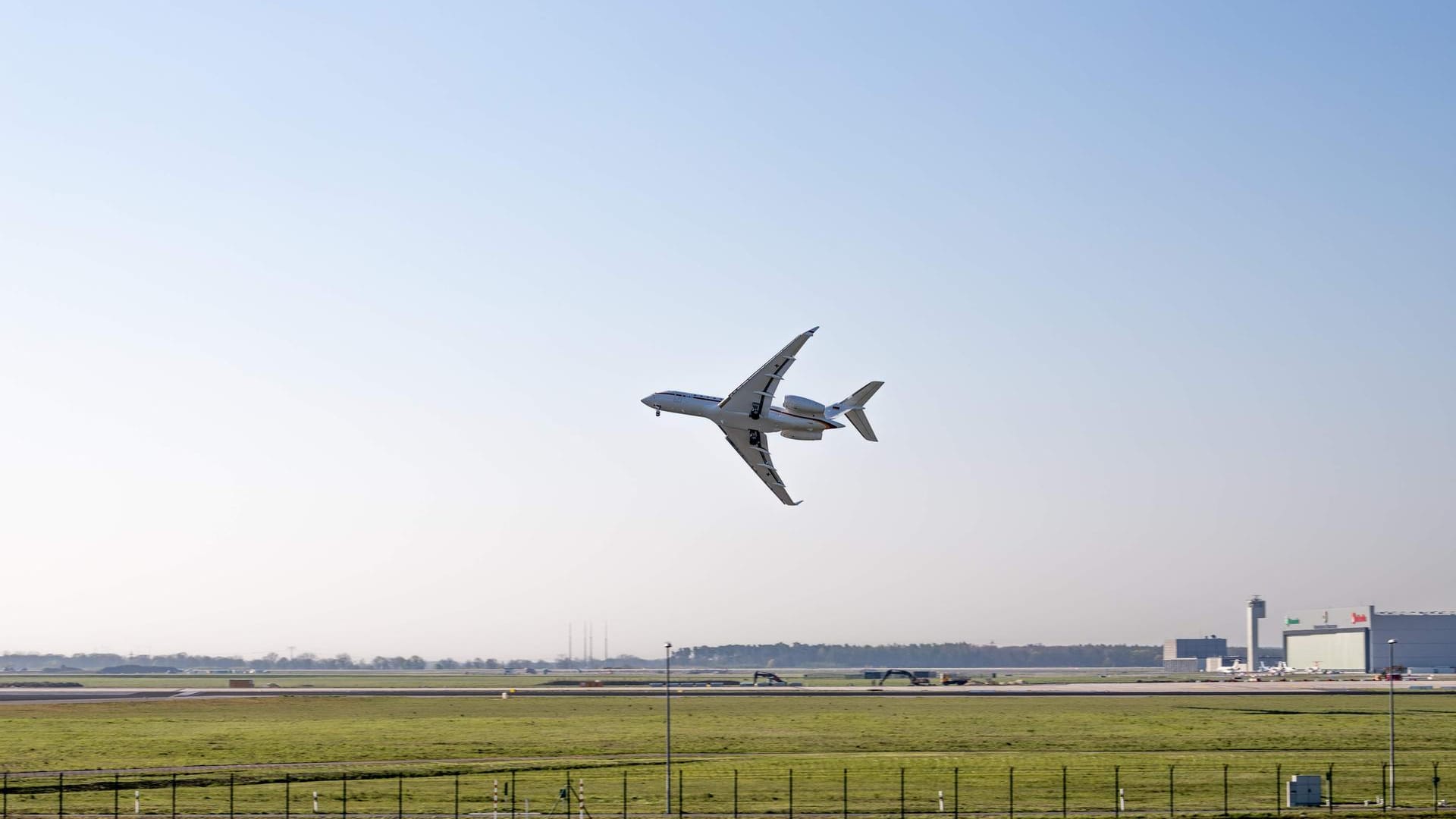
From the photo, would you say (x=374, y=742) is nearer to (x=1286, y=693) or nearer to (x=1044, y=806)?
(x=1044, y=806)

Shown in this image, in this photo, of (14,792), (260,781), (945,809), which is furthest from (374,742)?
(945,809)

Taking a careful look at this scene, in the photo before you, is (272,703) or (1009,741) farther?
(272,703)

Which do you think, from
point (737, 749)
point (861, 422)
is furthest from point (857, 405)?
point (737, 749)

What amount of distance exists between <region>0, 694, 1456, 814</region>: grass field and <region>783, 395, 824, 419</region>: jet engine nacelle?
70.7ft

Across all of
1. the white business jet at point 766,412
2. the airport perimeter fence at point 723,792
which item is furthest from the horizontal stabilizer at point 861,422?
the airport perimeter fence at point 723,792

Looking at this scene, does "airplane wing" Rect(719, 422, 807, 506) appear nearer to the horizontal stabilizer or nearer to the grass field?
the horizontal stabilizer

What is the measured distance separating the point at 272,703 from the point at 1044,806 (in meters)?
126

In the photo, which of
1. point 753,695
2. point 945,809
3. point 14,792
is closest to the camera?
point 945,809

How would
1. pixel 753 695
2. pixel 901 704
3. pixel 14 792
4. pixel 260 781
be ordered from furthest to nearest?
pixel 753 695
pixel 901 704
pixel 260 781
pixel 14 792

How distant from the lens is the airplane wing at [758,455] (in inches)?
3310

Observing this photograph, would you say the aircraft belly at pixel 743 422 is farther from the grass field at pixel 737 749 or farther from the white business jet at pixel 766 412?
the grass field at pixel 737 749

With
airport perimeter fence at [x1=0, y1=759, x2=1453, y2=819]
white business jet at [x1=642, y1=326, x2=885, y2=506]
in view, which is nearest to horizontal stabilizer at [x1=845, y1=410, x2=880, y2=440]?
white business jet at [x1=642, y1=326, x2=885, y2=506]

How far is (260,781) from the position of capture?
90312 mm

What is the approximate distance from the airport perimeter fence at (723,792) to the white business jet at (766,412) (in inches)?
724
